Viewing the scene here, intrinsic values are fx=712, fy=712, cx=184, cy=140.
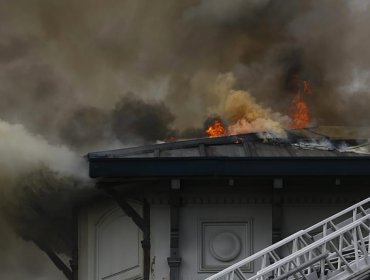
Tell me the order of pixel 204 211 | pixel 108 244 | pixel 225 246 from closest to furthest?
1. pixel 225 246
2. pixel 204 211
3. pixel 108 244

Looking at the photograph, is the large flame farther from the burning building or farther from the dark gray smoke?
the burning building

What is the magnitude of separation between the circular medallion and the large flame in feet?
8.59

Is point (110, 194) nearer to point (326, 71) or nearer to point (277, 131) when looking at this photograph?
point (277, 131)

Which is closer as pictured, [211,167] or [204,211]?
[211,167]

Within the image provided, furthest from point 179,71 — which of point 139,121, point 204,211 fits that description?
point 204,211

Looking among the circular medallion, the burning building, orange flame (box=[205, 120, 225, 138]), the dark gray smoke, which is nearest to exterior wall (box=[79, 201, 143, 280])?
the burning building

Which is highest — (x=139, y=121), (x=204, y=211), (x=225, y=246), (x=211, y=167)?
(x=139, y=121)

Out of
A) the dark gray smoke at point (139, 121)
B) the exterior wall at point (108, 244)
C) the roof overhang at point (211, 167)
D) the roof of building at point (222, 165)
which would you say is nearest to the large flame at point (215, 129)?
the dark gray smoke at point (139, 121)

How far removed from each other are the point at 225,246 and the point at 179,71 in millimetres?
6745

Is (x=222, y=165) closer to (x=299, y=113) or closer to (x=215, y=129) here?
(x=215, y=129)

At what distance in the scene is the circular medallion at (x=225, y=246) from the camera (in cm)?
1190

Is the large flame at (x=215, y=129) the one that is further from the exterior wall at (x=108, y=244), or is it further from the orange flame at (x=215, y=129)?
the exterior wall at (x=108, y=244)

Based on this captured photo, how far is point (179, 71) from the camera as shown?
1764 centimetres

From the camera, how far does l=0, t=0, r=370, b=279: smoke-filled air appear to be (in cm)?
1573
